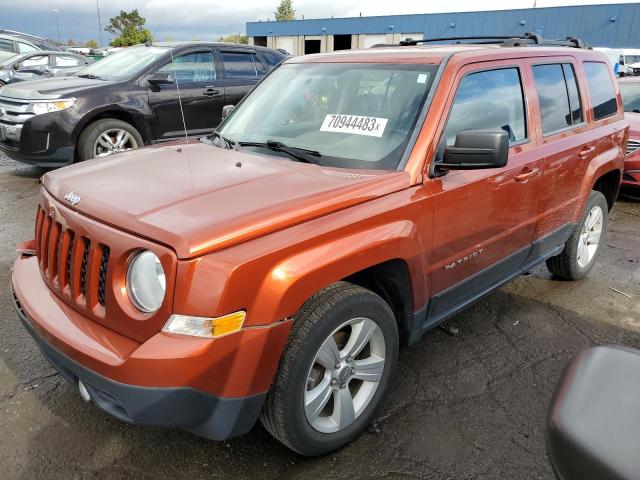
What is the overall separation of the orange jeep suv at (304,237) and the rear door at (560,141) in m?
0.02

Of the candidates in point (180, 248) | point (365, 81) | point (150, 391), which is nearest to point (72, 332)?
point (150, 391)

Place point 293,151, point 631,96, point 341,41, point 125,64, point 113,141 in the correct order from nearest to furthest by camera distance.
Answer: point 293,151 → point 113,141 → point 125,64 → point 631,96 → point 341,41

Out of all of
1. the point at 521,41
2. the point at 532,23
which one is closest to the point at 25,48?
the point at 521,41

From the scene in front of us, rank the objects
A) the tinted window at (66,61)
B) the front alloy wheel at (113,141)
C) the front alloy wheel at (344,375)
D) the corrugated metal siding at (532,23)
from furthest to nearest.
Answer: the corrugated metal siding at (532,23), the tinted window at (66,61), the front alloy wheel at (113,141), the front alloy wheel at (344,375)

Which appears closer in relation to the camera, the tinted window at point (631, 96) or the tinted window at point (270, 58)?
the tinted window at point (631, 96)

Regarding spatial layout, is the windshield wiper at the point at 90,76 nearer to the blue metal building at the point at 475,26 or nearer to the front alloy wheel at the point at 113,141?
the front alloy wheel at the point at 113,141

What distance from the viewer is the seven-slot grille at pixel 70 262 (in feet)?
7.00

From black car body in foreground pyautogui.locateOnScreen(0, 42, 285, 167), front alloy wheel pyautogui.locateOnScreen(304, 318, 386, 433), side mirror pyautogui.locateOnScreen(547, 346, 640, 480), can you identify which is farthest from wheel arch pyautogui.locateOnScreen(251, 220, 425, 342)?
black car body in foreground pyautogui.locateOnScreen(0, 42, 285, 167)

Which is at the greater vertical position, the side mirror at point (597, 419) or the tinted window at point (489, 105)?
the tinted window at point (489, 105)

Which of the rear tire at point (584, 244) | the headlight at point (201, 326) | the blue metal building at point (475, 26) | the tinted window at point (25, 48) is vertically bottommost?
the rear tire at point (584, 244)

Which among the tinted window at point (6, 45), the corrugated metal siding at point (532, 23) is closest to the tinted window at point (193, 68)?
the tinted window at point (6, 45)

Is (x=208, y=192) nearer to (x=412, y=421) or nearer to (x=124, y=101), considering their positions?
(x=412, y=421)

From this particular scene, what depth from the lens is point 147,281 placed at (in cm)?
202

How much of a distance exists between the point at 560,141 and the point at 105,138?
18.4 ft
